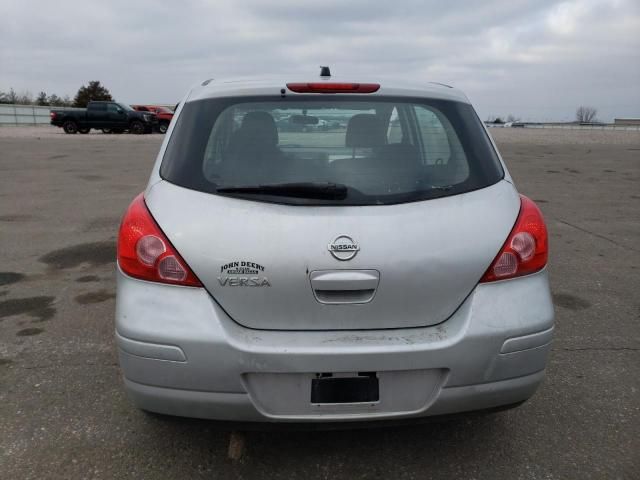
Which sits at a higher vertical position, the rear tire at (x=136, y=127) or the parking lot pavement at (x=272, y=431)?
the rear tire at (x=136, y=127)

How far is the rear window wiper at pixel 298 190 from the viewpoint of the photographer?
7.37 feet

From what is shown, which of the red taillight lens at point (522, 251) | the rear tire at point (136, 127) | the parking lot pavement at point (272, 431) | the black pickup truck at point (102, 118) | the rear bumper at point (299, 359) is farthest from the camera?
the rear tire at point (136, 127)

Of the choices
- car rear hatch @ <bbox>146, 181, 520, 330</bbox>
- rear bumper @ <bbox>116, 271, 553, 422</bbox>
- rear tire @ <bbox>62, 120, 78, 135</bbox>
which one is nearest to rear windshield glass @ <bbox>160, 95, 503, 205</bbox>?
car rear hatch @ <bbox>146, 181, 520, 330</bbox>

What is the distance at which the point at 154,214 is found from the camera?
2270mm

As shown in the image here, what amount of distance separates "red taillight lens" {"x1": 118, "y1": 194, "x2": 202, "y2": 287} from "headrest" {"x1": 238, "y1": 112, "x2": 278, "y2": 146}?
1.82 feet

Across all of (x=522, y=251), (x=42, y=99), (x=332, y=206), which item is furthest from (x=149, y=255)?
(x=42, y=99)

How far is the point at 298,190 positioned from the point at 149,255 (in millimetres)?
634

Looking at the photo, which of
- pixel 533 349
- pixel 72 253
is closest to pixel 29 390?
pixel 533 349

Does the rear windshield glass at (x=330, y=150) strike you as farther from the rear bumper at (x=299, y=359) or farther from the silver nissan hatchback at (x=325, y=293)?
the rear bumper at (x=299, y=359)

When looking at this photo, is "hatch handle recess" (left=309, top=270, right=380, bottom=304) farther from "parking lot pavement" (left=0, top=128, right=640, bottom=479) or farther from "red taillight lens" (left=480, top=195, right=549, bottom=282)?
"parking lot pavement" (left=0, top=128, right=640, bottom=479)

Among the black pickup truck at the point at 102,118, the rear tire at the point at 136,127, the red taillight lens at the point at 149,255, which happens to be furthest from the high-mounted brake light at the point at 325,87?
the rear tire at the point at 136,127

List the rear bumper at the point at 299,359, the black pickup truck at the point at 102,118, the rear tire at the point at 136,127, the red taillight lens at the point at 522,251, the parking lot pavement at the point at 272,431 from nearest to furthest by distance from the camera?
the rear bumper at the point at 299,359 < the red taillight lens at the point at 522,251 < the parking lot pavement at the point at 272,431 < the black pickup truck at the point at 102,118 < the rear tire at the point at 136,127

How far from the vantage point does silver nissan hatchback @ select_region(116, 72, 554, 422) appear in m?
2.08

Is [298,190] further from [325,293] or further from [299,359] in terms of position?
[299,359]
